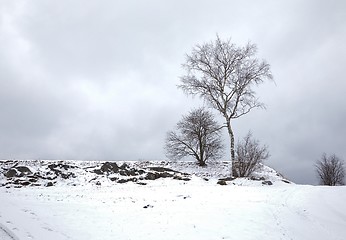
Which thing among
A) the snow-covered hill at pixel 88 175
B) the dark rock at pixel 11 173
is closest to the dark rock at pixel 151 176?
the snow-covered hill at pixel 88 175

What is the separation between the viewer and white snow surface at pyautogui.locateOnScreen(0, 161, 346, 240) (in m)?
10.4

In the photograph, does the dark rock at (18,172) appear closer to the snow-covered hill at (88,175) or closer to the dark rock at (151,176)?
the snow-covered hill at (88,175)

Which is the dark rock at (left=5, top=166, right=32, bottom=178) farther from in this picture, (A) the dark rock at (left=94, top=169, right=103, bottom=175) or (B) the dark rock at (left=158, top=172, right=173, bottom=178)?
(B) the dark rock at (left=158, top=172, right=173, bottom=178)

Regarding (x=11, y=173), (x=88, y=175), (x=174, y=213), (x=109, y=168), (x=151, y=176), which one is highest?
(x=109, y=168)

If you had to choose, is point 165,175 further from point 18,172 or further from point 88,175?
point 18,172

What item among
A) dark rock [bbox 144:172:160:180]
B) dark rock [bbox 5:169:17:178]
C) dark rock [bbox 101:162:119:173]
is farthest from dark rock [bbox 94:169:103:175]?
dark rock [bbox 5:169:17:178]

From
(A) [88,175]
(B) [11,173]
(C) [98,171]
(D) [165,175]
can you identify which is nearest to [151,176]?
(D) [165,175]

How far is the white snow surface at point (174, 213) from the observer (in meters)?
10.4

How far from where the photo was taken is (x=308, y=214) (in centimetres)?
1356

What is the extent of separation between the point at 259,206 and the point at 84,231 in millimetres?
8891

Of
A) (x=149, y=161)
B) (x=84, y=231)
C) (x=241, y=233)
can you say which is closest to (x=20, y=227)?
(x=84, y=231)

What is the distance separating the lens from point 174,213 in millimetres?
12836

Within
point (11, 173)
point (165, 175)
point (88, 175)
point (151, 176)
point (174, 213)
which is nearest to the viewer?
point (174, 213)

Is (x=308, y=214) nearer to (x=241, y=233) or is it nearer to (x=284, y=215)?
(x=284, y=215)
